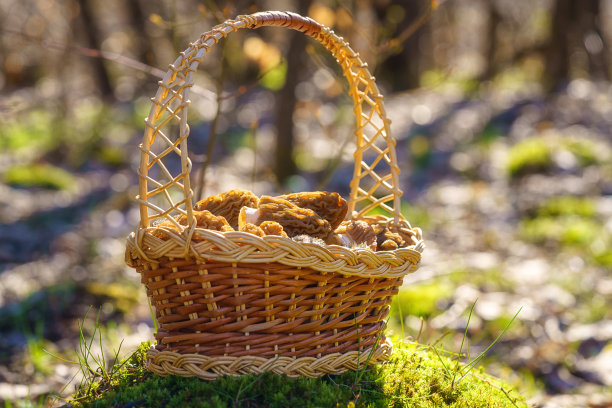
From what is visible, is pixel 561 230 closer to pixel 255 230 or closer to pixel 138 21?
pixel 255 230

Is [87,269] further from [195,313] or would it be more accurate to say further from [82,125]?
[82,125]

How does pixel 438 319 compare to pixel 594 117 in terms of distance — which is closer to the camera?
pixel 438 319

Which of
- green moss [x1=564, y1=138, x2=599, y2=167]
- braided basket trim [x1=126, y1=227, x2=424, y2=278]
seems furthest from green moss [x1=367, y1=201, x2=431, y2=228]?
braided basket trim [x1=126, y1=227, x2=424, y2=278]

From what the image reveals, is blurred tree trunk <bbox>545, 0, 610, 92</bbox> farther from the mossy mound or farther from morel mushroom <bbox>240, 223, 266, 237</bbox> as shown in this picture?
morel mushroom <bbox>240, 223, 266, 237</bbox>

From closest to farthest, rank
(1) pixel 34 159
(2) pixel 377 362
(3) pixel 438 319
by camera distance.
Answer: (2) pixel 377 362
(3) pixel 438 319
(1) pixel 34 159

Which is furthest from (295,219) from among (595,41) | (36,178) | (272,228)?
(595,41)

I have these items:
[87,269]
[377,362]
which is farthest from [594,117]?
[377,362]
